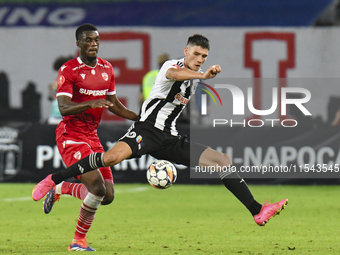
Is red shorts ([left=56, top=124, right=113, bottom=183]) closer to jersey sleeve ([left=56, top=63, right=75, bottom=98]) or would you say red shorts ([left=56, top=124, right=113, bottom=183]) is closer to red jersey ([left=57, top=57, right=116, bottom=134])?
red jersey ([left=57, top=57, right=116, bottom=134])

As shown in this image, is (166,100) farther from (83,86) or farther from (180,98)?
(83,86)

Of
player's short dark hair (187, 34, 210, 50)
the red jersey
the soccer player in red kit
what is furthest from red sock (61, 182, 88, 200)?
player's short dark hair (187, 34, 210, 50)

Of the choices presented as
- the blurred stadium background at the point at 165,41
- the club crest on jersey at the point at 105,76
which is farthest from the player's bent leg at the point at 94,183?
the blurred stadium background at the point at 165,41

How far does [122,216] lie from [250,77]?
7.99 metres

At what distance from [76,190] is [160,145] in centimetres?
111

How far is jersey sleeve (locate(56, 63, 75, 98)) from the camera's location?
6734 mm

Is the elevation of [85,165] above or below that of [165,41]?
below

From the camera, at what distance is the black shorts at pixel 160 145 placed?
671cm

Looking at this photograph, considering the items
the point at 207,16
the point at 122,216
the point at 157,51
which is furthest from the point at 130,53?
the point at 122,216

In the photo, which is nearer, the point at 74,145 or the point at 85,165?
the point at 85,165

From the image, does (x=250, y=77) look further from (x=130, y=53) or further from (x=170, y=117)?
(x=170, y=117)

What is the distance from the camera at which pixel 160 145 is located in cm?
684

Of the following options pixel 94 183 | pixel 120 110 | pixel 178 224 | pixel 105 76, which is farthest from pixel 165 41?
pixel 94 183

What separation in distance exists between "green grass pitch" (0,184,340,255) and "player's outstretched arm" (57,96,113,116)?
1390 millimetres
